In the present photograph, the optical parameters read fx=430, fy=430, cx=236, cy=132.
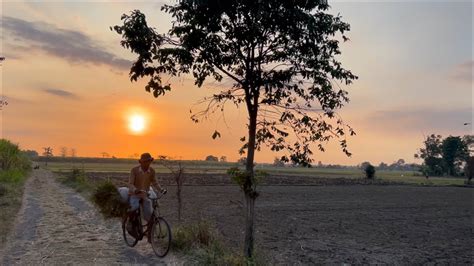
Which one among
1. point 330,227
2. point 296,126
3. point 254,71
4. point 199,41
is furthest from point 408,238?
point 199,41

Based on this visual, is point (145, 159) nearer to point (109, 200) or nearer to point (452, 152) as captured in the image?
point (109, 200)

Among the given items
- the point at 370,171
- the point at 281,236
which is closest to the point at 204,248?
the point at 281,236

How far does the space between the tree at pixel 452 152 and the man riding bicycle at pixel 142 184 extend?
124476mm

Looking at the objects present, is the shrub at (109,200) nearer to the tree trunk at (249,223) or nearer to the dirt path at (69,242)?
the dirt path at (69,242)

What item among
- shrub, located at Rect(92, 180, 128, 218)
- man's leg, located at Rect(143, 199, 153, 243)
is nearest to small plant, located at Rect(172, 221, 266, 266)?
man's leg, located at Rect(143, 199, 153, 243)

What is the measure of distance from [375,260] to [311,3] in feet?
23.8

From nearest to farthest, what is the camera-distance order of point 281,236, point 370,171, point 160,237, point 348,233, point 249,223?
point 249,223
point 160,237
point 281,236
point 348,233
point 370,171

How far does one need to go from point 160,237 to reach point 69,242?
3.16 metres

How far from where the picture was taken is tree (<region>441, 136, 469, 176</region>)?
119 metres

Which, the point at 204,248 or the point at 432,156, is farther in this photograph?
the point at 432,156

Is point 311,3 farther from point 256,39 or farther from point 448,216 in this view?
point 448,216

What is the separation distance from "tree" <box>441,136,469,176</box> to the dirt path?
121m

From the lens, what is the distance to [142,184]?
1052cm

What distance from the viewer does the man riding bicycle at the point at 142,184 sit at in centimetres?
1038
